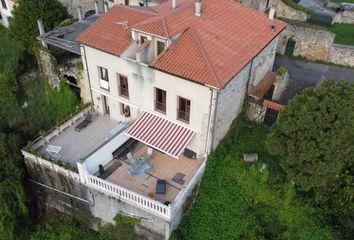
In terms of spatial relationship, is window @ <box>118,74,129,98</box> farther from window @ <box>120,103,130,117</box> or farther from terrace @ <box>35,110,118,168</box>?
terrace @ <box>35,110,118,168</box>

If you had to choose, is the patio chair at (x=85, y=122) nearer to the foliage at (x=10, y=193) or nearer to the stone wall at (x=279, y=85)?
the foliage at (x=10, y=193)

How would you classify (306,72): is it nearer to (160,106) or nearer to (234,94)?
(234,94)

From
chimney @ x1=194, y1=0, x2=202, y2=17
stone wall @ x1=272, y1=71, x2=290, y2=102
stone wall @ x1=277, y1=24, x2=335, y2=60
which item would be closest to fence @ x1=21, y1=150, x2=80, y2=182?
chimney @ x1=194, y1=0, x2=202, y2=17

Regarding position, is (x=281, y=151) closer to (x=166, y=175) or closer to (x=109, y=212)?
(x=166, y=175)

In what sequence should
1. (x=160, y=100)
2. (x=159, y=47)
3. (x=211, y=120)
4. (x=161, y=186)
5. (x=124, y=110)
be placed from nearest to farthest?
1. (x=161, y=186)
2. (x=211, y=120)
3. (x=159, y=47)
4. (x=160, y=100)
5. (x=124, y=110)

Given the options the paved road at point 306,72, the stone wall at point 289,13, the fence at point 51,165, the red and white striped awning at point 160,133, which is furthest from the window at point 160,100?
the stone wall at point 289,13

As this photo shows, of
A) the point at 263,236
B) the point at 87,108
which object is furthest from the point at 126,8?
the point at 263,236

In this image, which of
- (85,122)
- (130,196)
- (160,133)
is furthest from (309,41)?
(130,196)
